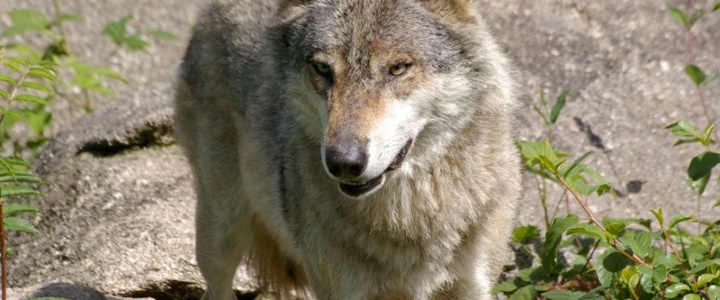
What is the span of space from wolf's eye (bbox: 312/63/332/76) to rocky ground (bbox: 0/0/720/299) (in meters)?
2.18

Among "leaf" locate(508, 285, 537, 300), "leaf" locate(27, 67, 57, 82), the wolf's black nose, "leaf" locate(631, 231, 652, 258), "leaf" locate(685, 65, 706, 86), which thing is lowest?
"leaf" locate(508, 285, 537, 300)

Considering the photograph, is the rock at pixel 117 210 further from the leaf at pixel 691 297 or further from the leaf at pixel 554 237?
the leaf at pixel 691 297

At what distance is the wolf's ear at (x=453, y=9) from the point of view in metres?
4.11

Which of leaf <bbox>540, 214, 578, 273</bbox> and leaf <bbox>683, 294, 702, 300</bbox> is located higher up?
leaf <bbox>540, 214, 578, 273</bbox>

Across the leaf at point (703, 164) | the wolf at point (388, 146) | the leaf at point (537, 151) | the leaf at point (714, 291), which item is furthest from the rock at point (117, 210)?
Result: the leaf at point (714, 291)

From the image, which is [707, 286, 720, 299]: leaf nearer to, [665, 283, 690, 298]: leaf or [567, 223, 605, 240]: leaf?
[665, 283, 690, 298]: leaf

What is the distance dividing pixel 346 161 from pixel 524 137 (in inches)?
115

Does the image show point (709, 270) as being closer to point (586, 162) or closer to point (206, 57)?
point (586, 162)

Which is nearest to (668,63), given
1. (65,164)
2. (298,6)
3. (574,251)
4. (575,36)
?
(575,36)

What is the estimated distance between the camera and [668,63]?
6766 mm

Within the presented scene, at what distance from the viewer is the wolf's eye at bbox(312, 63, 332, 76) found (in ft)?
12.9

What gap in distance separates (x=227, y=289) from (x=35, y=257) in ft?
4.22

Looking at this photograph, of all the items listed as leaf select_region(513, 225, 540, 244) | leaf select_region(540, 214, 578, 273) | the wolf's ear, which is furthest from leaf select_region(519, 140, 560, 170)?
the wolf's ear

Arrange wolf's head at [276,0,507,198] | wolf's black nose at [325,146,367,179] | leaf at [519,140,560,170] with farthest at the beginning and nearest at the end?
leaf at [519,140,560,170]
wolf's head at [276,0,507,198]
wolf's black nose at [325,146,367,179]
